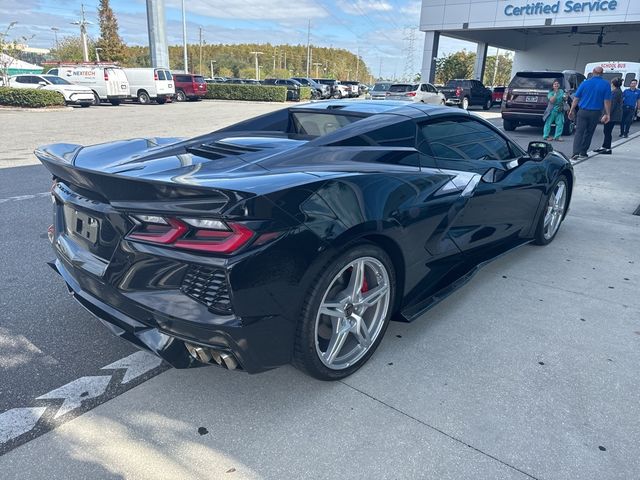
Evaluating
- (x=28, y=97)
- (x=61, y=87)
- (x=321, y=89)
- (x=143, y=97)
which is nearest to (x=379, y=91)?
(x=321, y=89)

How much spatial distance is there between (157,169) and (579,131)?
378 inches

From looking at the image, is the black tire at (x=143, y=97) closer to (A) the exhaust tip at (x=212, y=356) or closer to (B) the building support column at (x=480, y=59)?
(B) the building support column at (x=480, y=59)

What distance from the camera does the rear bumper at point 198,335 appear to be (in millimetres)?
1919

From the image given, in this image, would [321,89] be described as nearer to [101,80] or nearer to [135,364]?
[101,80]

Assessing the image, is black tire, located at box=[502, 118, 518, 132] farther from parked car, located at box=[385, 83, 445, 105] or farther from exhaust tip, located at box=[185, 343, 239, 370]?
exhaust tip, located at box=[185, 343, 239, 370]

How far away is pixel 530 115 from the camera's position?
45.8 feet

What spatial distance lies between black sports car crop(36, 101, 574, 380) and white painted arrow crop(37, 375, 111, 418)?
1.23 ft

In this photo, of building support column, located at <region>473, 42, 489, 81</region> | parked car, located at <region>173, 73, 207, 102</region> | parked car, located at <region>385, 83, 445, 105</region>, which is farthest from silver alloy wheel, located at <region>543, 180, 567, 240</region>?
building support column, located at <region>473, 42, 489, 81</region>

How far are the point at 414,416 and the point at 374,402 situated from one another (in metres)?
0.20

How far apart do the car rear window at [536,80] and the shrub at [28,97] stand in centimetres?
1922

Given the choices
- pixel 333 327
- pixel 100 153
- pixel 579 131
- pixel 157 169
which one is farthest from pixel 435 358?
pixel 579 131

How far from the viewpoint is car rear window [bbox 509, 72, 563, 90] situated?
13.7m

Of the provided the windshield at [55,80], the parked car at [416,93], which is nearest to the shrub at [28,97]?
the windshield at [55,80]

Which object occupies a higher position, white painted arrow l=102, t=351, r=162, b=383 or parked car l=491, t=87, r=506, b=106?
parked car l=491, t=87, r=506, b=106
